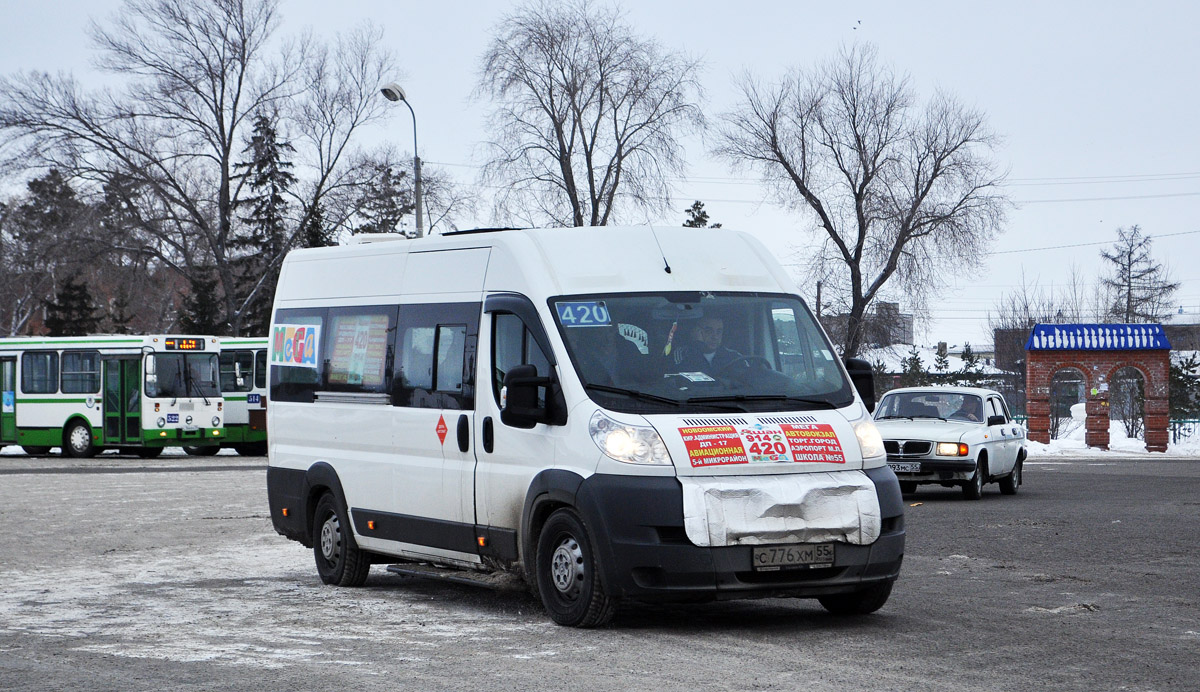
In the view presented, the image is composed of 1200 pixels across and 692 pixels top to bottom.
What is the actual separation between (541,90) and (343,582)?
38.9 m

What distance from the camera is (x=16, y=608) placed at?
10.3 meters

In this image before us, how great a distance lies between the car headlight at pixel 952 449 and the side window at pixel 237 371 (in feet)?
69.1

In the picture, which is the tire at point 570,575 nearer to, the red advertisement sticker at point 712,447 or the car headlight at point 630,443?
the car headlight at point 630,443

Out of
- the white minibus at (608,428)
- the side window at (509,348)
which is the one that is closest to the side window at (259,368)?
the white minibus at (608,428)

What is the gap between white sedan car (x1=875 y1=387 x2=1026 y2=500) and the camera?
20.2 meters

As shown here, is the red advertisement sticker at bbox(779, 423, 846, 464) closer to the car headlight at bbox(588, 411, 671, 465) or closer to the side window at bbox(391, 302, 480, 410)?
the car headlight at bbox(588, 411, 671, 465)

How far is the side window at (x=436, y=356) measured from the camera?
33.0 ft

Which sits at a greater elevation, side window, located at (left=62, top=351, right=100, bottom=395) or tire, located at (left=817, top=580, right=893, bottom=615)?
side window, located at (left=62, top=351, right=100, bottom=395)

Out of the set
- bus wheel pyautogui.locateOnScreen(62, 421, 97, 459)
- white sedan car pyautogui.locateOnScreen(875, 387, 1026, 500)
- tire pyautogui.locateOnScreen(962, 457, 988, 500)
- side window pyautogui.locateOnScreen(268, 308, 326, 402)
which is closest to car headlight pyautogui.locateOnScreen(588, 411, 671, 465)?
side window pyautogui.locateOnScreen(268, 308, 326, 402)

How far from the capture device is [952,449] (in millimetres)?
20188

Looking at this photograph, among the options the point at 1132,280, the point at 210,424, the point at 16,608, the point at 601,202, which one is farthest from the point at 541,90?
the point at 1132,280

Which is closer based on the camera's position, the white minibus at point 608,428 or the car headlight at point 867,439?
the white minibus at point 608,428

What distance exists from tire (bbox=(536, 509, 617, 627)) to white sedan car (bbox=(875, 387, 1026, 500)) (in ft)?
38.1

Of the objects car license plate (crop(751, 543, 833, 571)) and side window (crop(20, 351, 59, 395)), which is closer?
car license plate (crop(751, 543, 833, 571))
